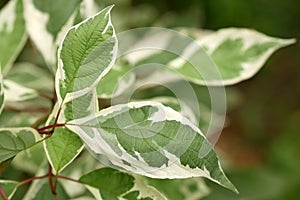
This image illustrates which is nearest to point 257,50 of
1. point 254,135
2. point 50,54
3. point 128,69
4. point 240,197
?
point 128,69

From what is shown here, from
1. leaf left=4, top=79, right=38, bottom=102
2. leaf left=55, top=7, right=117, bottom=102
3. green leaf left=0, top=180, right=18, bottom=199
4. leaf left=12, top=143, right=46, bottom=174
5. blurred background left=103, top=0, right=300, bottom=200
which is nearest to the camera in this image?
leaf left=55, top=7, right=117, bottom=102

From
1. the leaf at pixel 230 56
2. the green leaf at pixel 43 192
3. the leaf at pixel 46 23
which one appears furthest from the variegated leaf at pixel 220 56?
the green leaf at pixel 43 192

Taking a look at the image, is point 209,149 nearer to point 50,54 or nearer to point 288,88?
point 50,54

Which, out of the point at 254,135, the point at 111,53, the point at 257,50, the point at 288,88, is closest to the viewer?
the point at 111,53

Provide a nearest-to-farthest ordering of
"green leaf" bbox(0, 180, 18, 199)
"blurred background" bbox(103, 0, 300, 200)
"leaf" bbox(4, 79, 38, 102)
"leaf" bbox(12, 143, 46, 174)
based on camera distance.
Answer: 1. "green leaf" bbox(0, 180, 18, 199)
2. "leaf" bbox(4, 79, 38, 102)
3. "leaf" bbox(12, 143, 46, 174)
4. "blurred background" bbox(103, 0, 300, 200)

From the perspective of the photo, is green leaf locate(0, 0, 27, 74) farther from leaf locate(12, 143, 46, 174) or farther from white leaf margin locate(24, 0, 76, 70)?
leaf locate(12, 143, 46, 174)

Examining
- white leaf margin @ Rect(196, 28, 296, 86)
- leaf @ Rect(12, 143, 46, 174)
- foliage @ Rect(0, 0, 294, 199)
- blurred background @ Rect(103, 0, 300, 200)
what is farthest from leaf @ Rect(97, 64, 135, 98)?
blurred background @ Rect(103, 0, 300, 200)

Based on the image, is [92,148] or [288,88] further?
[288,88]
